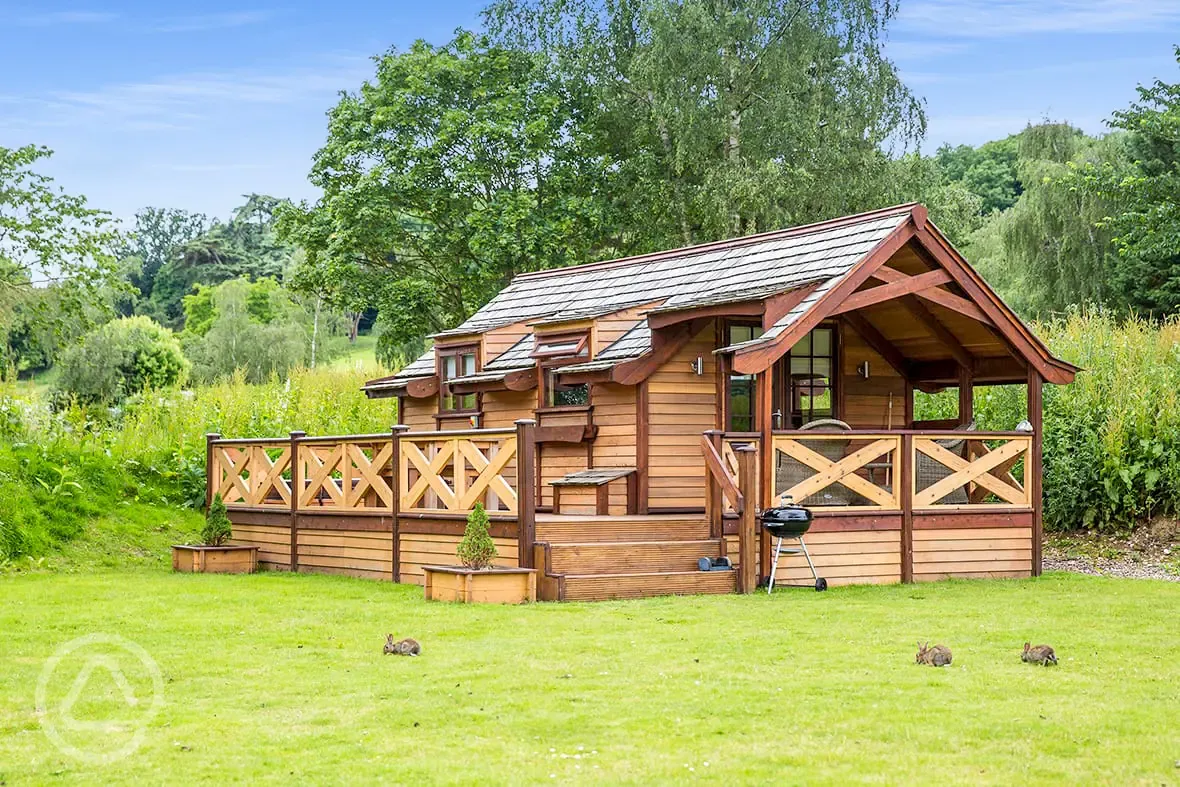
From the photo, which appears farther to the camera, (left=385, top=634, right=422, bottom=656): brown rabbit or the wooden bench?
the wooden bench

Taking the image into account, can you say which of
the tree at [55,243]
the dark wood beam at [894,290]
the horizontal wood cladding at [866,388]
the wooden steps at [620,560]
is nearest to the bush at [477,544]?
the wooden steps at [620,560]

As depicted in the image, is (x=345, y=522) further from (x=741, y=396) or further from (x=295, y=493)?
(x=741, y=396)

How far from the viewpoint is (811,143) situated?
32.2 m

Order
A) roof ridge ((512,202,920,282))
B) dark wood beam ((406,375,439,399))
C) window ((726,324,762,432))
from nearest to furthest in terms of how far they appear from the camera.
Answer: roof ridge ((512,202,920,282)) → window ((726,324,762,432)) → dark wood beam ((406,375,439,399))

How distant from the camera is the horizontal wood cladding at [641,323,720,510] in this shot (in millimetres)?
→ 15430

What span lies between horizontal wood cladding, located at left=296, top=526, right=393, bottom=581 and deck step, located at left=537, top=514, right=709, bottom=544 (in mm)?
1940

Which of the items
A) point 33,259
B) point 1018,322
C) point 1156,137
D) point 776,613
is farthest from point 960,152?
point 776,613

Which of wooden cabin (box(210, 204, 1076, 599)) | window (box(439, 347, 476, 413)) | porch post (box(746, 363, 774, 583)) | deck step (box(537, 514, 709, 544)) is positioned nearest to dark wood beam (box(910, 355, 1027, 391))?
wooden cabin (box(210, 204, 1076, 599))

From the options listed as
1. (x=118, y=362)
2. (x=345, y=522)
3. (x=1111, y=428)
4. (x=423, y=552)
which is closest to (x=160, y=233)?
→ (x=118, y=362)

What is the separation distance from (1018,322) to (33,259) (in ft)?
73.1

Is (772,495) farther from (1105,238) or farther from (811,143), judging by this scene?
(1105,238)

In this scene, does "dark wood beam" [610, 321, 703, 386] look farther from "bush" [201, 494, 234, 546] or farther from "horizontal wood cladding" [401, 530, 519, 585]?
"bush" [201, 494, 234, 546]

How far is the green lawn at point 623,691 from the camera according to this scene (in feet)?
18.9

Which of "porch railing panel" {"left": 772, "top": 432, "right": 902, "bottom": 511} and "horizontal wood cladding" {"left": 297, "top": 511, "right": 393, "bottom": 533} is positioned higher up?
"porch railing panel" {"left": 772, "top": 432, "right": 902, "bottom": 511}
